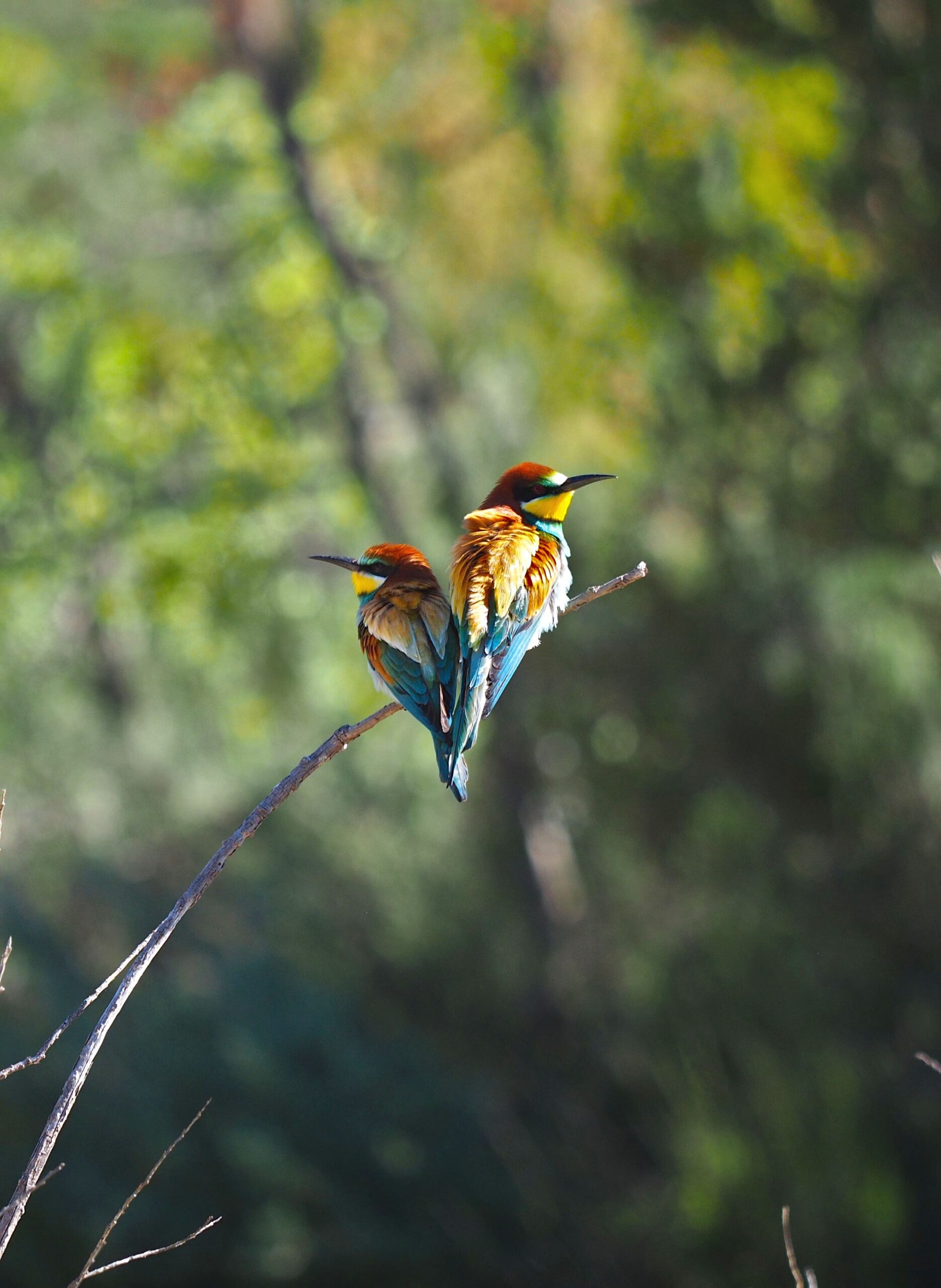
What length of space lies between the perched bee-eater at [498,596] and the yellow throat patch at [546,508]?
0.01 m

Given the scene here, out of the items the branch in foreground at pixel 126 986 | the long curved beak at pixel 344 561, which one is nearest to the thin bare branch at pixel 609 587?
the branch in foreground at pixel 126 986

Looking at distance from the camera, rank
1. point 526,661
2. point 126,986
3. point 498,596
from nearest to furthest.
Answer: point 126,986 → point 498,596 → point 526,661

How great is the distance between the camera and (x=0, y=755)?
9664mm

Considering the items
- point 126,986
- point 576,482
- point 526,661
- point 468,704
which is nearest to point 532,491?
point 576,482

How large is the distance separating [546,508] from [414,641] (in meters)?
0.54

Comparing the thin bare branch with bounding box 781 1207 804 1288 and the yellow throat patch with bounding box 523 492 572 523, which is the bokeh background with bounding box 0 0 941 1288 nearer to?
the thin bare branch with bounding box 781 1207 804 1288

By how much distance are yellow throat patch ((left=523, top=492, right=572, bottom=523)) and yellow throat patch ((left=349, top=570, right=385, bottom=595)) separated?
0.35m

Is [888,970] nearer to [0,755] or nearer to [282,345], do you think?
[282,345]

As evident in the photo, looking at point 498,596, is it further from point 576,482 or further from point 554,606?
point 576,482

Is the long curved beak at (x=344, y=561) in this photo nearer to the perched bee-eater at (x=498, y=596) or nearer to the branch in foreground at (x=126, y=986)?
the perched bee-eater at (x=498, y=596)

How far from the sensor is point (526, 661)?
7.05m

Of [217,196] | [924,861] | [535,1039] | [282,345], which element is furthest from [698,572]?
[217,196]

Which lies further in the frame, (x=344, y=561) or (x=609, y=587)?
(x=344, y=561)

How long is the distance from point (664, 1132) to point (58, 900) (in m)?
4.02
